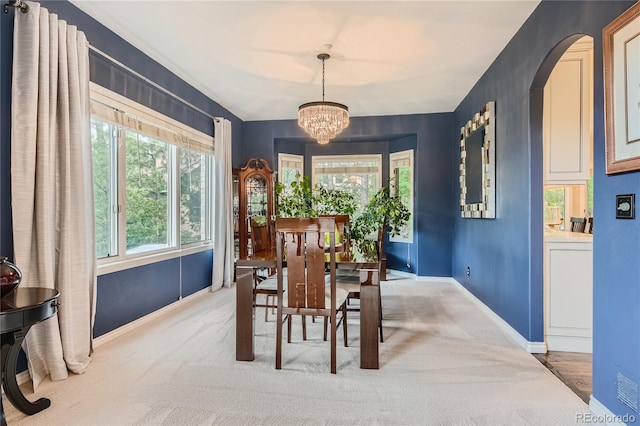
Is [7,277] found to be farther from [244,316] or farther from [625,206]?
[625,206]

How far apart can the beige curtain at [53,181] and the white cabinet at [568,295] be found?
3413mm

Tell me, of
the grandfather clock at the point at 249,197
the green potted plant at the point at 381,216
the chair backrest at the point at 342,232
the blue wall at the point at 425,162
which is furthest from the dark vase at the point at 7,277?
the green potted plant at the point at 381,216

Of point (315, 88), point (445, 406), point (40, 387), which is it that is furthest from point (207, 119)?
point (445, 406)

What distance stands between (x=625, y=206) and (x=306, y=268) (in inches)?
68.7

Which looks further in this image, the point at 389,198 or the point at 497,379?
the point at 389,198

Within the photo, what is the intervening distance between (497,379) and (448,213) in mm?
3475

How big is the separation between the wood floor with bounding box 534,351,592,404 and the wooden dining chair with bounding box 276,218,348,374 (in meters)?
1.49

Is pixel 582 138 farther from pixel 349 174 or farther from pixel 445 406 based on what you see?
pixel 349 174

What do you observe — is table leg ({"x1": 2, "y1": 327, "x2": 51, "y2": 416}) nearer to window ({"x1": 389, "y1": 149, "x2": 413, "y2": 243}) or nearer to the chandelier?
the chandelier

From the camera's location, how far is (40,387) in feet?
7.00

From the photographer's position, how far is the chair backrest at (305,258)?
230cm

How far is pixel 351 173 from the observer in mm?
6387

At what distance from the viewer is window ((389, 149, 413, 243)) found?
5.77m

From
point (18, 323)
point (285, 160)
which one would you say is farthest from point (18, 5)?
point (285, 160)
